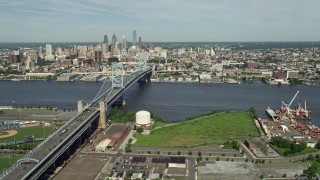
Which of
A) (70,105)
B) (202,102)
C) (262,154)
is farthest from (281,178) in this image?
(70,105)

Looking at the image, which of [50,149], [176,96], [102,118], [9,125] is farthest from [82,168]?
[176,96]

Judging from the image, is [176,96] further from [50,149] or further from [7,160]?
[50,149]

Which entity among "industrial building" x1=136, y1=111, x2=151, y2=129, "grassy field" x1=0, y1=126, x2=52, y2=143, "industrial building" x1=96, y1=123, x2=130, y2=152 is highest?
"industrial building" x1=136, y1=111, x2=151, y2=129

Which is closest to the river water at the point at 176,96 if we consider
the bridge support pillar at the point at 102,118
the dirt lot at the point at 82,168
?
the bridge support pillar at the point at 102,118

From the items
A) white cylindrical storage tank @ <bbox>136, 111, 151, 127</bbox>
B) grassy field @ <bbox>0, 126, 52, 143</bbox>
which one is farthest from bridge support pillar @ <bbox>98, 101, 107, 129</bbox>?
grassy field @ <bbox>0, 126, 52, 143</bbox>

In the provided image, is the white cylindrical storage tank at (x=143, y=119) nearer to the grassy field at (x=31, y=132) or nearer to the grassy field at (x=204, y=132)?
the grassy field at (x=204, y=132)

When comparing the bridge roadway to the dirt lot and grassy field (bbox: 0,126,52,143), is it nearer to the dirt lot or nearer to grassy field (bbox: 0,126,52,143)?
the dirt lot
